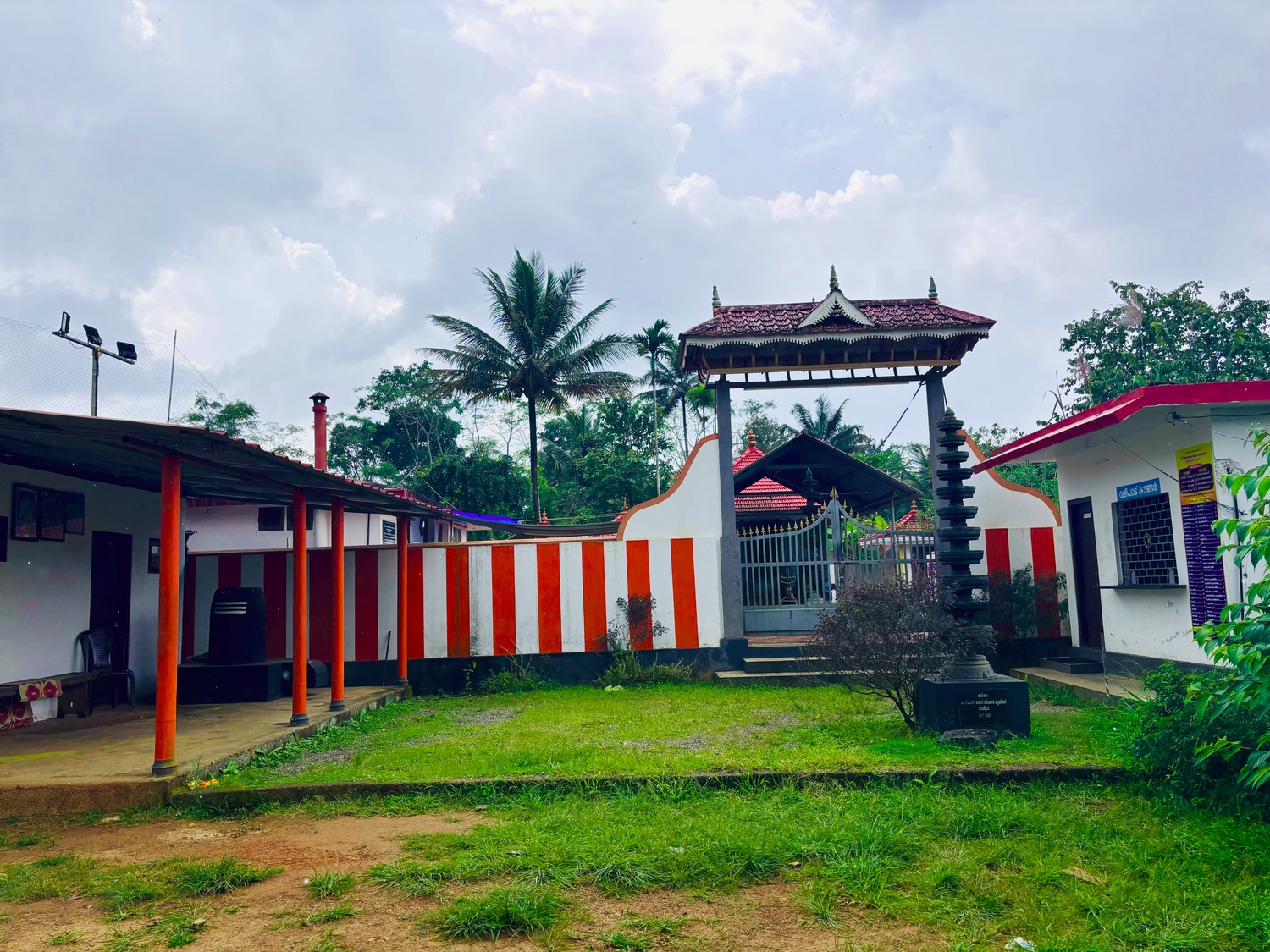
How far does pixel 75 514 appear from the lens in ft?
30.8

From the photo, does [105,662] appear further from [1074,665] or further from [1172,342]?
[1172,342]

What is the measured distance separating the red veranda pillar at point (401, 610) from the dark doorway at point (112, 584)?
10.6 feet

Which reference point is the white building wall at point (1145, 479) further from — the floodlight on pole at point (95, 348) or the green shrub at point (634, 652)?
the floodlight on pole at point (95, 348)

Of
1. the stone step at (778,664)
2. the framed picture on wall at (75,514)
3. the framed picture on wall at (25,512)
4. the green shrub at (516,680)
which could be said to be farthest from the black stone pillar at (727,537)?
the framed picture on wall at (25,512)

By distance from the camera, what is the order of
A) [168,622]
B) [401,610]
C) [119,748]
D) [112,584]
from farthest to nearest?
1. [401,610]
2. [112,584]
3. [119,748]
4. [168,622]

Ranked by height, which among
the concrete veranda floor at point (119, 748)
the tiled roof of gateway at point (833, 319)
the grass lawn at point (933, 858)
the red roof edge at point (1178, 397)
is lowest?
the grass lawn at point (933, 858)

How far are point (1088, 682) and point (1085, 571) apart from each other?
2.04m

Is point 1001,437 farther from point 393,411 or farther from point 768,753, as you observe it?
point 768,753

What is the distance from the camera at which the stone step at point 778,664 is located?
10.7 metres

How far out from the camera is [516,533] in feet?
67.4

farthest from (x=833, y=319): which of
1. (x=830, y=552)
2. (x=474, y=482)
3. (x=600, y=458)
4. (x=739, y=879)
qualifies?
(x=600, y=458)

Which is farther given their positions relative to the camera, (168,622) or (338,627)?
(338,627)

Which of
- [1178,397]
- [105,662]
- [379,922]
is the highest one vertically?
[1178,397]

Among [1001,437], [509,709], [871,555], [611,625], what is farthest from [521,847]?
[1001,437]
